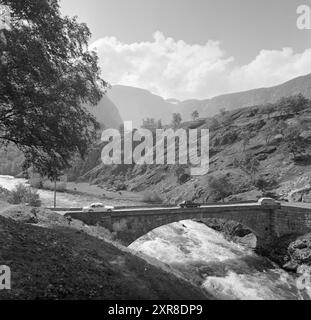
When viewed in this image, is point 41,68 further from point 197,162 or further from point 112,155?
point 112,155

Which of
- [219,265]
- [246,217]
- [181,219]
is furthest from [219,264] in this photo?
[246,217]

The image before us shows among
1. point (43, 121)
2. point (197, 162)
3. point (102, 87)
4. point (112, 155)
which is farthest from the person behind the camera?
point (112, 155)

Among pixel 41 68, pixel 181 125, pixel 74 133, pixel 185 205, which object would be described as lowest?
pixel 185 205

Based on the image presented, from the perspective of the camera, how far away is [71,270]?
13.5 meters

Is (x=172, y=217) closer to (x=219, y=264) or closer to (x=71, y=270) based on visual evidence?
(x=219, y=264)

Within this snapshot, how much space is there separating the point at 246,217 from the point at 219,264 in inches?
488

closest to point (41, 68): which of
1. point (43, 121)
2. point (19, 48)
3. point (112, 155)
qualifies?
point (19, 48)

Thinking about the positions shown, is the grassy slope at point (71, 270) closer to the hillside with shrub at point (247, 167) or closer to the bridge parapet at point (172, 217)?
the bridge parapet at point (172, 217)

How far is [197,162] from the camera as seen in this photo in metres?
126

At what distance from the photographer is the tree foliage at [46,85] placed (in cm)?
1675

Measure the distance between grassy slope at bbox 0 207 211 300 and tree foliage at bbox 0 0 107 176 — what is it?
5.01m

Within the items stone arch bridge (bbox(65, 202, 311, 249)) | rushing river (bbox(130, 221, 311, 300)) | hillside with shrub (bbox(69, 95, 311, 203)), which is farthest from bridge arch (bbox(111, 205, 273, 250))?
hillside with shrub (bbox(69, 95, 311, 203))

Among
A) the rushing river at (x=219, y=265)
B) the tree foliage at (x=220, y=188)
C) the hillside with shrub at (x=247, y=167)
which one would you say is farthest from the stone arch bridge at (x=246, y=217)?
the tree foliage at (x=220, y=188)
